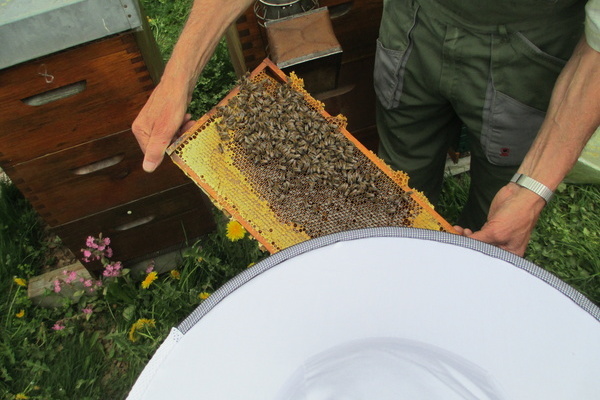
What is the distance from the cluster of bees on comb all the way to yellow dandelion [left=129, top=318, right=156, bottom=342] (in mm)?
1323

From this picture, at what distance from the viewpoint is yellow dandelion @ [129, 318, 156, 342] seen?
2.58 metres

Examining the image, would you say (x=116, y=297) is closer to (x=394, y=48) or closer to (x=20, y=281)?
(x=20, y=281)

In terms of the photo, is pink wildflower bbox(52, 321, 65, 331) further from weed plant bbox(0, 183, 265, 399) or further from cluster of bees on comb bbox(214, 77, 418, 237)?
cluster of bees on comb bbox(214, 77, 418, 237)

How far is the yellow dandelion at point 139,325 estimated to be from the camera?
8.46 feet

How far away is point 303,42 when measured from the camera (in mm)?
1692

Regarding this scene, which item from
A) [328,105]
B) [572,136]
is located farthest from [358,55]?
[572,136]

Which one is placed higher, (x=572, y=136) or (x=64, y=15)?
(x=64, y=15)

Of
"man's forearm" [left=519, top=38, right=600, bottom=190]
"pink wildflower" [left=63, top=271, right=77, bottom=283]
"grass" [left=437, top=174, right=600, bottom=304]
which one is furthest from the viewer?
"grass" [left=437, top=174, right=600, bottom=304]

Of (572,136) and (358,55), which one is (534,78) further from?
(358,55)

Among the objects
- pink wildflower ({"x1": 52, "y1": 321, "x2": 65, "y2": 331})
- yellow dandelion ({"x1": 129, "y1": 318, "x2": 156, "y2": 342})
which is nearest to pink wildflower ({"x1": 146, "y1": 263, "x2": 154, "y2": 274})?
yellow dandelion ({"x1": 129, "y1": 318, "x2": 156, "y2": 342})

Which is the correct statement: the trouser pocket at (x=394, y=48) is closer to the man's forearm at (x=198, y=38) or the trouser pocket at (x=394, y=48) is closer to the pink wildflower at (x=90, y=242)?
the man's forearm at (x=198, y=38)

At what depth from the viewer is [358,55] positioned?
247cm

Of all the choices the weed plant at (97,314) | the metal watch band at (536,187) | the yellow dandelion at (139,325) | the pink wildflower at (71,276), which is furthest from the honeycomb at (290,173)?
the pink wildflower at (71,276)

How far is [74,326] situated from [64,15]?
67.6 inches
